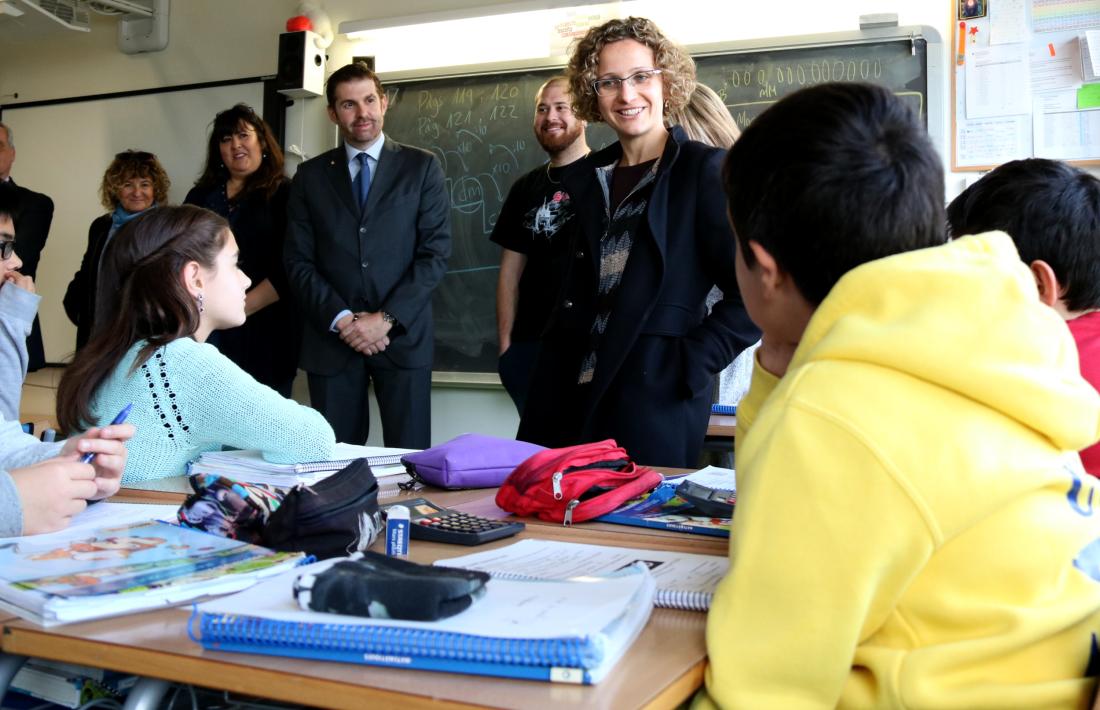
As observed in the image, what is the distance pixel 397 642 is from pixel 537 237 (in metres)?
3.11

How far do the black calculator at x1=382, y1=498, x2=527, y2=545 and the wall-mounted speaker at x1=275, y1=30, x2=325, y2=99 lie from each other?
13.5 feet

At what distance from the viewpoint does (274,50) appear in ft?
18.1

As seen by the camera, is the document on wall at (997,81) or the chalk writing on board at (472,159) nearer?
the document on wall at (997,81)

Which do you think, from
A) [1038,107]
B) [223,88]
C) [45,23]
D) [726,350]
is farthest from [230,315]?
[45,23]

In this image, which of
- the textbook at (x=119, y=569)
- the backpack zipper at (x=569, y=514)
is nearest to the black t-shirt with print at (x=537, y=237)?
the backpack zipper at (x=569, y=514)

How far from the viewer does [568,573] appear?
1132 mm

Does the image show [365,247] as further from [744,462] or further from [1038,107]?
[744,462]

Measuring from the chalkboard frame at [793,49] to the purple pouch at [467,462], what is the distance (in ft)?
8.50

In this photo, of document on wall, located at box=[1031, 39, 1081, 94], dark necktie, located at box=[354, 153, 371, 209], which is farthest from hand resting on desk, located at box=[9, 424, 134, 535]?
document on wall, located at box=[1031, 39, 1081, 94]

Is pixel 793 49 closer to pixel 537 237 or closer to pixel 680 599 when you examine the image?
pixel 537 237

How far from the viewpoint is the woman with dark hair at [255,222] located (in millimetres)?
4484

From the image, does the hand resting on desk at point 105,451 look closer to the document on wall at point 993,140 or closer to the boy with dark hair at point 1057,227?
the boy with dark hair at point 1057,227

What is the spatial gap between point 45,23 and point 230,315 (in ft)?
14.8

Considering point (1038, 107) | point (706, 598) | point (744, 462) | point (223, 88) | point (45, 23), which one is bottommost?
point (706, 598)
